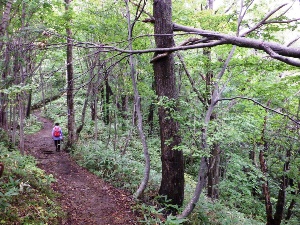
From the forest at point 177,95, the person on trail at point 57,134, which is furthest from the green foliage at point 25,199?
the person on trail at point 57,134

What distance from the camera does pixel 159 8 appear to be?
5922 millimetres

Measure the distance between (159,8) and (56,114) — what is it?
20.4m

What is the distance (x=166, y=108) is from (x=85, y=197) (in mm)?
4018

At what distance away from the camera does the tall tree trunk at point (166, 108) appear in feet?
19.3

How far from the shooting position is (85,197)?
7586 millimetres

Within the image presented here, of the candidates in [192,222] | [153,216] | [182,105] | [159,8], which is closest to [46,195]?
[153,216]

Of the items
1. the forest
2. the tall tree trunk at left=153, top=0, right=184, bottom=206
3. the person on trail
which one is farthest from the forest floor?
the tall tree trunk at left=153, top=0, right=184, bottom=206

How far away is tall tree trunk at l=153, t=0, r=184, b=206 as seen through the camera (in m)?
5.89

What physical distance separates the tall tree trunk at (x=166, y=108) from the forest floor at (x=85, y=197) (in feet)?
4.41

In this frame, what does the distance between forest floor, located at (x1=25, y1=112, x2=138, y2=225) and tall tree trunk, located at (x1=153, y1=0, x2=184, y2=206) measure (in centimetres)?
134

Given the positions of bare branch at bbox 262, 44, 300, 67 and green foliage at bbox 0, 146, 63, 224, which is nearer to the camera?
bare branch at bbox 262, 44, 300, 67

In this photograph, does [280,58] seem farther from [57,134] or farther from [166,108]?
[57,134]

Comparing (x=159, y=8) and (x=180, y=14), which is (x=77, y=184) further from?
(x=180, y=14)

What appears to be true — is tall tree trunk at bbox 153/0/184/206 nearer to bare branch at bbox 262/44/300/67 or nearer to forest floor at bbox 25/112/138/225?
forest floor at bbox 25/112/138/225
